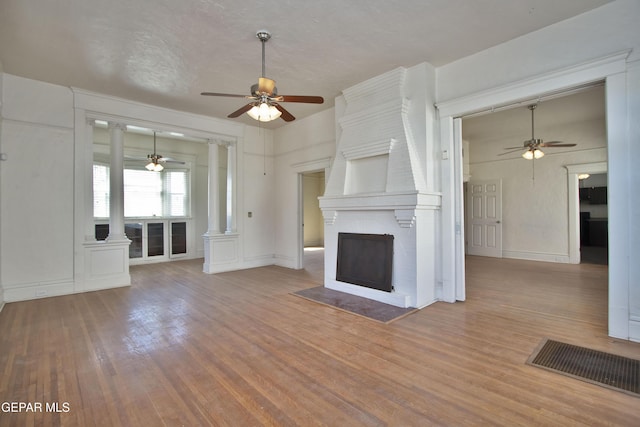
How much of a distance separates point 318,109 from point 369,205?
2.67m

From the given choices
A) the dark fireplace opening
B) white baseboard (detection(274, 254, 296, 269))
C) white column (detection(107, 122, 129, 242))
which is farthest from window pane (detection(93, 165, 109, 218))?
the dark fireplace opening

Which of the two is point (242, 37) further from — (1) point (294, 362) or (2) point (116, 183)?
(2) point (116, 183)

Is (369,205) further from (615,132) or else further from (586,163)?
(586,163)

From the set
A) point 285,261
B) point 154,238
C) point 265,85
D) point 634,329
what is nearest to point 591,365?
point 634,329

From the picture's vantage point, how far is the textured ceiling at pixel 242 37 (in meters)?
2.97

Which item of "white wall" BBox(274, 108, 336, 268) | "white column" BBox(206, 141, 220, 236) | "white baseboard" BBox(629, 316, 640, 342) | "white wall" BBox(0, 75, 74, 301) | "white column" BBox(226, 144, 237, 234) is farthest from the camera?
"white column" BBox(226, 144, 237, 234)

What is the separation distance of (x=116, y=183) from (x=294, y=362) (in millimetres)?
4817

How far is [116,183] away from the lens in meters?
5.38

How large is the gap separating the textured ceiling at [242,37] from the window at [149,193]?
2996mm

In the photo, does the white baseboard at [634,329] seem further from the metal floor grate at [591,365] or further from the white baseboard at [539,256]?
the white baseboard at [539,256]

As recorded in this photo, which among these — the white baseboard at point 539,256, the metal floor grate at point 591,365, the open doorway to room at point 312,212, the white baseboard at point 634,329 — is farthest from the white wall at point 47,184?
the white baseboard at point 539,256

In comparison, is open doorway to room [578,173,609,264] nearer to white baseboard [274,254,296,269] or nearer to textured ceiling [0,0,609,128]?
textured ceiling [0,0,609,128]

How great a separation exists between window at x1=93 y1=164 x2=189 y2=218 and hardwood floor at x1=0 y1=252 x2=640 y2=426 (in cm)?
334

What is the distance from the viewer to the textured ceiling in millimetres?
2967
